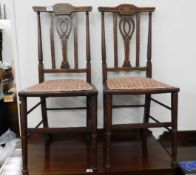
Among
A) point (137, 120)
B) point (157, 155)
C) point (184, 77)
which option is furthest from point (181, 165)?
point (184, 77)

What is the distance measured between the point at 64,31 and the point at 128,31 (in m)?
0.40

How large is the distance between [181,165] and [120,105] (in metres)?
0.54

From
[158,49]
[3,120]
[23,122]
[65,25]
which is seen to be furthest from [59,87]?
[3,120]

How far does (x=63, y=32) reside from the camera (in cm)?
150

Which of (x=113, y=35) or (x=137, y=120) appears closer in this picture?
(x=113, y=35)

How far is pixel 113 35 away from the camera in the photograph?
1.55 metres

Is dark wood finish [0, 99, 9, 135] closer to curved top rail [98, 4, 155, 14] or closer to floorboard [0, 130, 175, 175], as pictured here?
floorboard [0, 130, 175, 175]

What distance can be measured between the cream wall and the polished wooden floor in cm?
19

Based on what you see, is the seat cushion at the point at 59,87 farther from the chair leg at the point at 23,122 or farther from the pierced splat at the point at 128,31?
the pierced splat at the point at 128,31

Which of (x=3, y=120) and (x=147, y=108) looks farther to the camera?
(x=3, y=120)

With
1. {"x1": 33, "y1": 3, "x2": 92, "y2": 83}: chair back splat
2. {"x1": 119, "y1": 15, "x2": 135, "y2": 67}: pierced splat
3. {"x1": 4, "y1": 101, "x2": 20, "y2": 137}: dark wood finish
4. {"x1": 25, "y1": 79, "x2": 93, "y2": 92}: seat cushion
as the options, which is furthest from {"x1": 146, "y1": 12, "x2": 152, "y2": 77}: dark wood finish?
{"x1": 4, "y1": 101, "x2": 20, "y2": 137}: dark wood finish

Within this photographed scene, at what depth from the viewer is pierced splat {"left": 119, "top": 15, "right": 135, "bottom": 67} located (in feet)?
4.95

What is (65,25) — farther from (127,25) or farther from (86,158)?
(86,158)

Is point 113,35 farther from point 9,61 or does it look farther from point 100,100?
point 9,61
